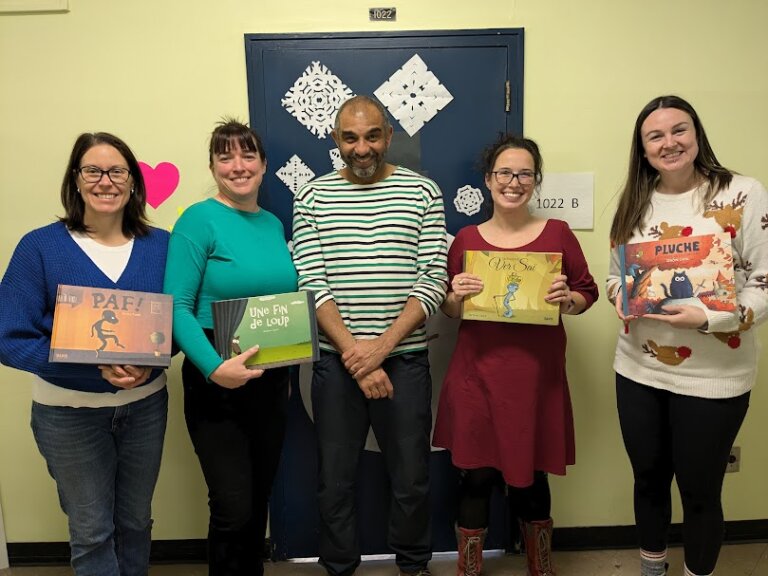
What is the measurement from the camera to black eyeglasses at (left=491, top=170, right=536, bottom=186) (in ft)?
5.52

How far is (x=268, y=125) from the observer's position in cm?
202

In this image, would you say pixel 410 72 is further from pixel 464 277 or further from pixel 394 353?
pixel 394 353

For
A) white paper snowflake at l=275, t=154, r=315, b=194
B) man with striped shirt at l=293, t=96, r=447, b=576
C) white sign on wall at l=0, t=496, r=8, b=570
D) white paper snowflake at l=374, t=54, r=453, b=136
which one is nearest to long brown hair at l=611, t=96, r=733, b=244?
man with striped shirt at l=293, t=96, r=447, b=576

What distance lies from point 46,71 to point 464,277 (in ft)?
5.96

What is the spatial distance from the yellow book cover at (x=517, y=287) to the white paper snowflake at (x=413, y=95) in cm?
72

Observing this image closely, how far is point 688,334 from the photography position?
151cm

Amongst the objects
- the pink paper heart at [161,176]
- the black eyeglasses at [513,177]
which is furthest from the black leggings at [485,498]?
the pink paper heart at [161,176]

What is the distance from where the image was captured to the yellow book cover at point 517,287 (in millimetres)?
1600

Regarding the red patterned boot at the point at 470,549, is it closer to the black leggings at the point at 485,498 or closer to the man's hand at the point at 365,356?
the black leggings at the point at 485,498

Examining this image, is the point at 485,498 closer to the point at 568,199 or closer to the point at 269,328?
the point at 269,328

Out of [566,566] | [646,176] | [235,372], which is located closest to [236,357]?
[235,372]

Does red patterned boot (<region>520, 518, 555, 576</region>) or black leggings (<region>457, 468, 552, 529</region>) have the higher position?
black leggings (<region>457, 468, 552, 529</region>)

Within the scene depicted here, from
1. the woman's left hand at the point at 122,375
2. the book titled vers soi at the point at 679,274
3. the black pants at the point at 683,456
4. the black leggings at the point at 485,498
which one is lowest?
the black leggings at the point at 485,498

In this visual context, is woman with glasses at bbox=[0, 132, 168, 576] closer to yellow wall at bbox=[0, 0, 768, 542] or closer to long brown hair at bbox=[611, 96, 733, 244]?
yellow wall at bbox=[0, 0, 768, 542]
